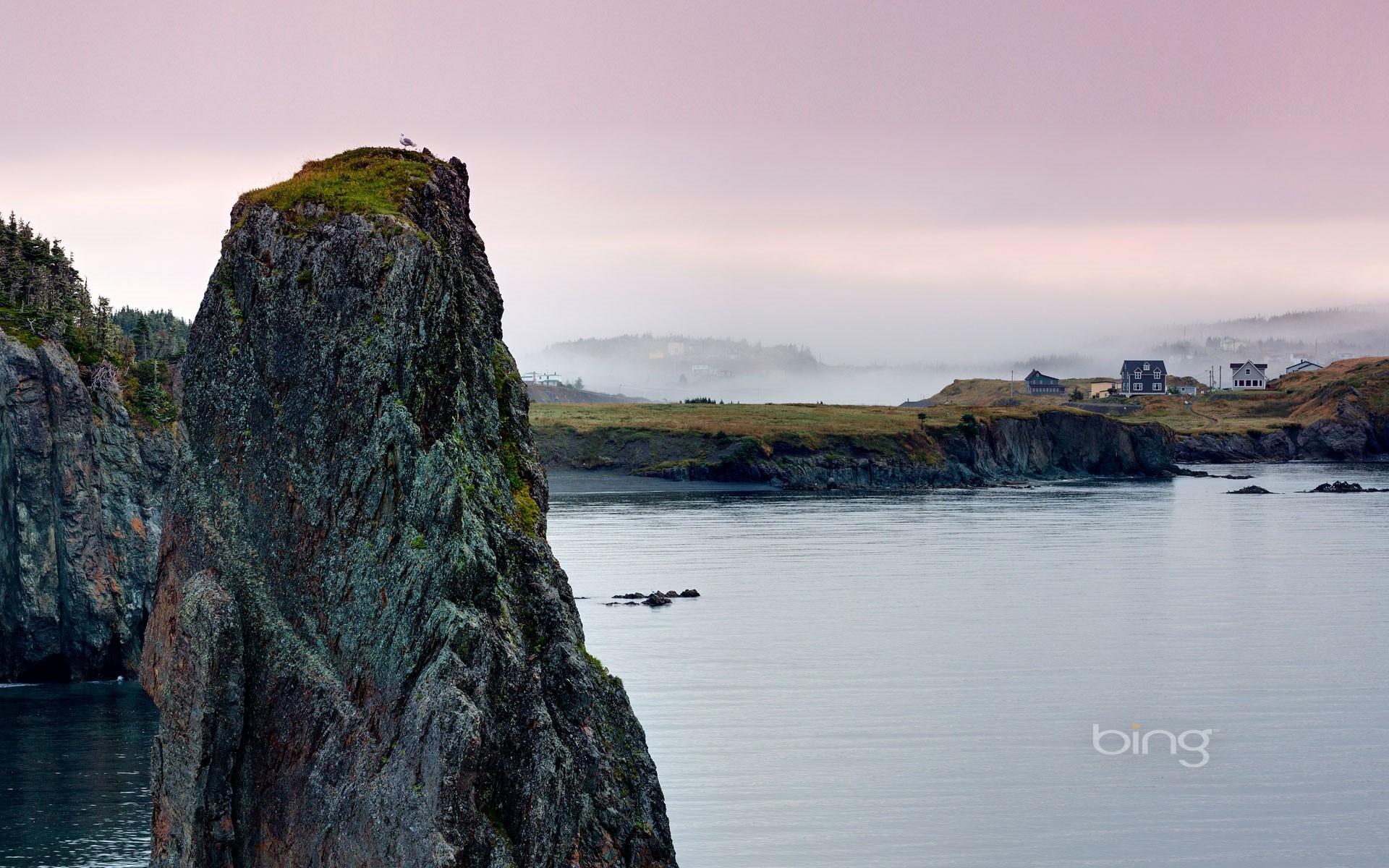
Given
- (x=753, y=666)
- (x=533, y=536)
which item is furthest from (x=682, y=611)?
(x=533, y=536)

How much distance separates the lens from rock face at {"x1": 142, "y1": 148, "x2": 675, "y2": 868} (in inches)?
914

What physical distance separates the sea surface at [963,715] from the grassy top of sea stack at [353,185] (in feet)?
69.0

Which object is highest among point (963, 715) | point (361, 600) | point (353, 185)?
point (353, 185)

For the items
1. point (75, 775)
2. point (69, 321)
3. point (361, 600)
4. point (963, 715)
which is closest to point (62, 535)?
point (69, 321)

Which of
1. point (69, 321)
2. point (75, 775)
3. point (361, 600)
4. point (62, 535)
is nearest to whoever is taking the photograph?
point (361, 600)

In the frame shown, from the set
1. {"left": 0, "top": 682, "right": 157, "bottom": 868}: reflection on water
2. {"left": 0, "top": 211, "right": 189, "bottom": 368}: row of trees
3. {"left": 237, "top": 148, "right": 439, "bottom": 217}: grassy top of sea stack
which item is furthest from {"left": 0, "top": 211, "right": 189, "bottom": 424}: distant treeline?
{"left": 237, "top": 148, "right": 439, "bottom": 217}: grassy top of sea stack

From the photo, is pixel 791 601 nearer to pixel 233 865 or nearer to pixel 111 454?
pixel 111 454

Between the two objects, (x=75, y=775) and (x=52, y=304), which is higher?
(x=52, y=304)

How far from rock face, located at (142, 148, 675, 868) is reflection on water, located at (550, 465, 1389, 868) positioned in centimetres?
1639

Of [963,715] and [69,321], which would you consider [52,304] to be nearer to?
[69,321]

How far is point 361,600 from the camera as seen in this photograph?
24.7 meters

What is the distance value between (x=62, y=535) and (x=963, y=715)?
148ft

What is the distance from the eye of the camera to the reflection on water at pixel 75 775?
1642 inches

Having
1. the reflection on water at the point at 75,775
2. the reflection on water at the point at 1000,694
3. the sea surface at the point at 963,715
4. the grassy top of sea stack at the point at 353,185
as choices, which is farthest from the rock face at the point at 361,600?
the reflection on water at the point at 75,775
